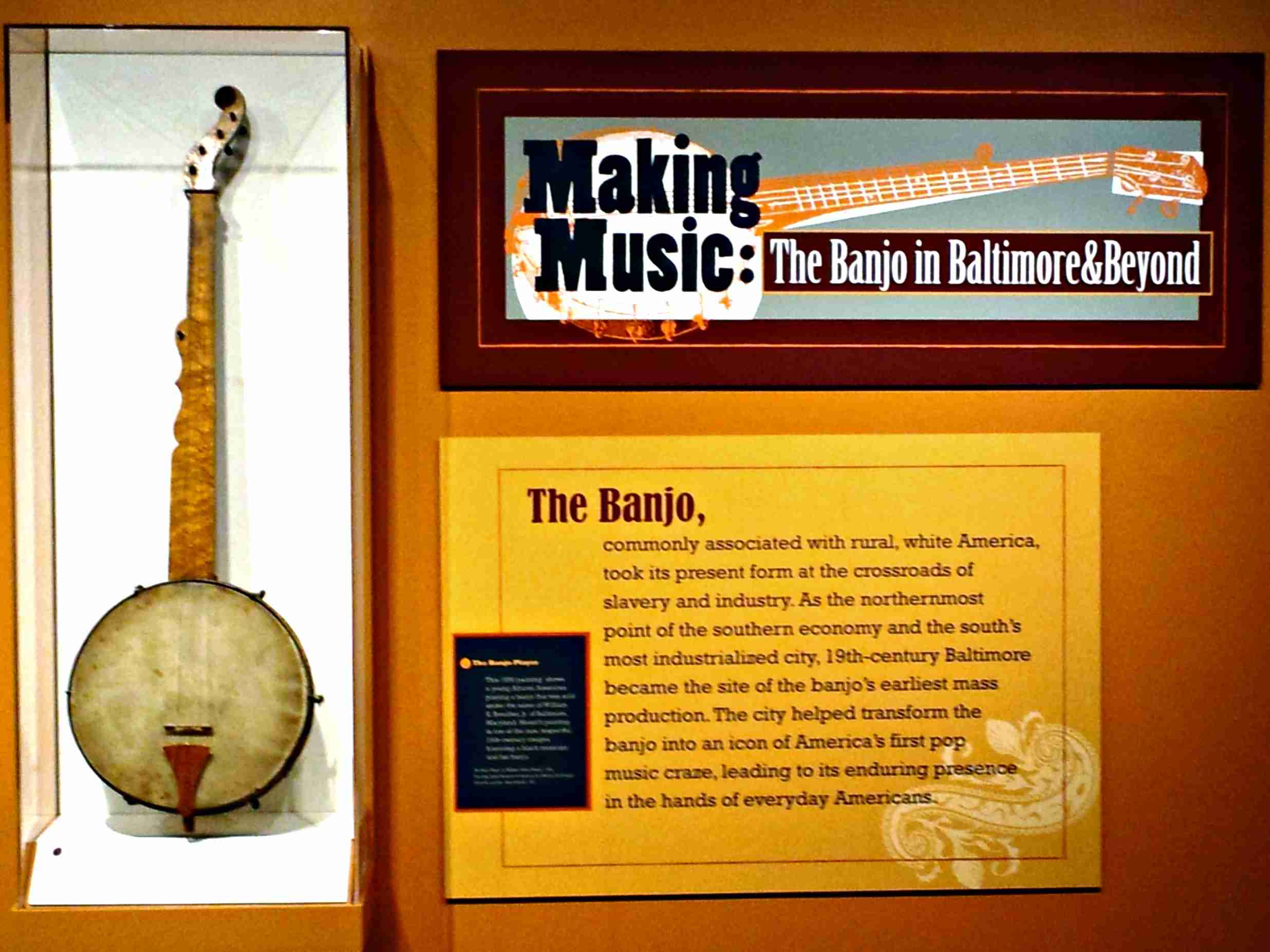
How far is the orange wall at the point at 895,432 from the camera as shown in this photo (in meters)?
2.32

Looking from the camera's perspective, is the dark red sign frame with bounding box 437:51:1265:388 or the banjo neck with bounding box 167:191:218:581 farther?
the dark red sign frame with bounding box 437:51:1265:388

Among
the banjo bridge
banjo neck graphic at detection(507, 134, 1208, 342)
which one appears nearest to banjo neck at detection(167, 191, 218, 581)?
the banjo bridge

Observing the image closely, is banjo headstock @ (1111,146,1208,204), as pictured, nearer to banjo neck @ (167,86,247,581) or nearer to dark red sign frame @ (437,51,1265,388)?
dark red sign frame @ (437,51,1265,388)

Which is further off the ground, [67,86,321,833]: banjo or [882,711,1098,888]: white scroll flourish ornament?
[67,86,321,833]: banjo

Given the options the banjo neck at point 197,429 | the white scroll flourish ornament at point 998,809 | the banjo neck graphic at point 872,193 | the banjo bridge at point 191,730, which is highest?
the banjo neck graphic at point 872,193

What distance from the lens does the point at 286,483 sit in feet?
7.37

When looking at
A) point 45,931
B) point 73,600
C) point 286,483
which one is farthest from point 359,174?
point 45,931

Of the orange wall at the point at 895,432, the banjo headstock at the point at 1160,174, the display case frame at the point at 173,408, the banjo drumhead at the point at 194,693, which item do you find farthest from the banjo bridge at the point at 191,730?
the banjo headstock at the point at 1160,174

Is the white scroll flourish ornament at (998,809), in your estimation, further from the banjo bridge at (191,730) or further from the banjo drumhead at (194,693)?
the banjo bridge at (191,730)

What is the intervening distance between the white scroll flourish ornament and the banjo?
125 cm

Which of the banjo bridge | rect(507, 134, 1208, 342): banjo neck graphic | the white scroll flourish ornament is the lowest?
the white scroll flourish ornament

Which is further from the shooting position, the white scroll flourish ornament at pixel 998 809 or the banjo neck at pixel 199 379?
the white scroll flourish ornament at pixel 998 809

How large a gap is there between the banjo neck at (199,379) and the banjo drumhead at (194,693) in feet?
0.24

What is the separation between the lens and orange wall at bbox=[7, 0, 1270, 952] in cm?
232
